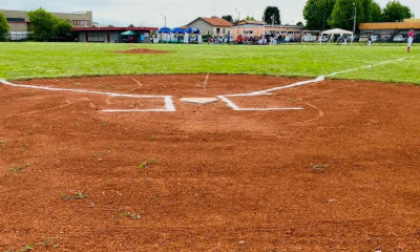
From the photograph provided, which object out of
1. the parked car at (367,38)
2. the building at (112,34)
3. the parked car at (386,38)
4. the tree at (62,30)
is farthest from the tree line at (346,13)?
the tree at (62,30)

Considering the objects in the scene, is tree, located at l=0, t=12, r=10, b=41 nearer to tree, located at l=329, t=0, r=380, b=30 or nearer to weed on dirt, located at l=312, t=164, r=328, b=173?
tree, located at l=329, t=0, r=380, b=30

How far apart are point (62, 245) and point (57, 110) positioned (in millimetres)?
4815

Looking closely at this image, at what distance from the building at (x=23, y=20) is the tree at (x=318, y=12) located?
6668cm

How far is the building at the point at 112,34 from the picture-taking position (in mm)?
78500

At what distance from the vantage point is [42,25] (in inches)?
3329

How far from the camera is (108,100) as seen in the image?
8172mm

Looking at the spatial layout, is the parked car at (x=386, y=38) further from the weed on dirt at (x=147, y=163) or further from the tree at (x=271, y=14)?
the weed on dirt at (x=147, y=163)

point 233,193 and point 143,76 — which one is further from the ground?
point 143,76

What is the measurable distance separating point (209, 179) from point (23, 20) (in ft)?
382

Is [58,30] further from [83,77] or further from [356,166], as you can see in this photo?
[356,166]

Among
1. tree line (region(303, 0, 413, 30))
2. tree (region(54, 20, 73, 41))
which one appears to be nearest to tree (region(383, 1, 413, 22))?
tree line (region(303, 0, 413, 30))

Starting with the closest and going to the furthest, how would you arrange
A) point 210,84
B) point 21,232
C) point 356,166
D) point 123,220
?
point 21,232
point 123,220
point 356,166
point 210,84

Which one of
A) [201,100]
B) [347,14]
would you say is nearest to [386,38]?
[347,14]

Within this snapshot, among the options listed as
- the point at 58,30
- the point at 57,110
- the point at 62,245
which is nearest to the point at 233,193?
the point at 62,245
